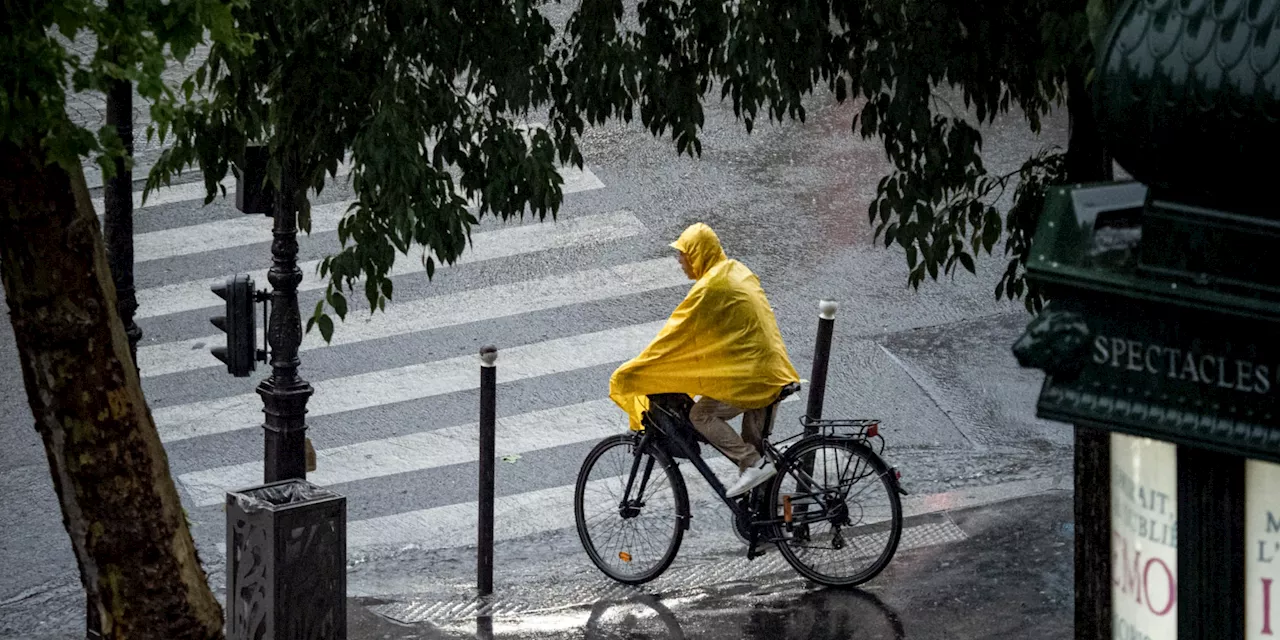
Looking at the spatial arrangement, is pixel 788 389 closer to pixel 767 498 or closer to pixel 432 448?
pixel 767 498

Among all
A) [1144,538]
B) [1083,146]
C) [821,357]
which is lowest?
[821,357]

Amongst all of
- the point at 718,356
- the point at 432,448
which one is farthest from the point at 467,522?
the point at 718,356

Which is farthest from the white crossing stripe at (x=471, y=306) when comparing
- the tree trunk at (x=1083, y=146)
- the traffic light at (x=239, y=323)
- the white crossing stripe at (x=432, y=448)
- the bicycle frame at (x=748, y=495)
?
the tree trunk at (x=1083, y=146)

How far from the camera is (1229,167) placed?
2.74 meters

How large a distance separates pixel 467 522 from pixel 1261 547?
6578 millimetres

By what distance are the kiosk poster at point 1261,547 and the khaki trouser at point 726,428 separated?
4837mm

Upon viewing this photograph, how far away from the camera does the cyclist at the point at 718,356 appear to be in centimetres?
757

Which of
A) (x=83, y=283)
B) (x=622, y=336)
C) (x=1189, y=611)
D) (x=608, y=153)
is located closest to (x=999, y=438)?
(x=622, y=336)

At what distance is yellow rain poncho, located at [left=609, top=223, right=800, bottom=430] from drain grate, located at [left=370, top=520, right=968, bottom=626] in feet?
3.31

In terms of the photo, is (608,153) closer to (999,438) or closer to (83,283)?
(999,438)

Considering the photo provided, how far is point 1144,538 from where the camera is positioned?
3070 millimetres

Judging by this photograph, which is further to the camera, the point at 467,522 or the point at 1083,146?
the point at 467,522

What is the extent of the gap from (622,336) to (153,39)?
6363 mm

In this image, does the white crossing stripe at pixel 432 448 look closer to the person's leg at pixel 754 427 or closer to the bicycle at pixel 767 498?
the bicycle at pixel 767 498
